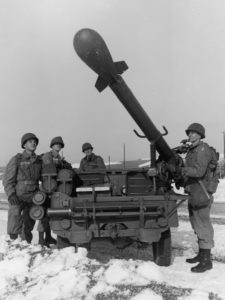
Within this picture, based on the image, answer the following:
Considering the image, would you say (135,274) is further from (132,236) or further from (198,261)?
(198,261)

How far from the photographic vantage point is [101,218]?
5355 millimetres

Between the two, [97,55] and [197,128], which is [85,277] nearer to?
[197,128]

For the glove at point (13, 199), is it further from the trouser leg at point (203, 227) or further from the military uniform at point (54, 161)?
the trouser leg at point (203, 227)

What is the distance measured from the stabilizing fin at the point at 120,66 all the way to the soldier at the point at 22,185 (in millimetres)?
1784

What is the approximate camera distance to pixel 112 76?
605 cm

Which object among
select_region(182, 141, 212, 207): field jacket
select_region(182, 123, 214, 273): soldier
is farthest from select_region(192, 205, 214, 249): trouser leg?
select_region(182, 141, 212, 207): field jacket

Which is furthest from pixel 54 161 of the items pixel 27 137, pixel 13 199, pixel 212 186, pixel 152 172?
pixel 212 186

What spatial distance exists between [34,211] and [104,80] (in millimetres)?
2282

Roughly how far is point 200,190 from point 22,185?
2799 millimetres

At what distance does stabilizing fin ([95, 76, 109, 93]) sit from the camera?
20.3ft

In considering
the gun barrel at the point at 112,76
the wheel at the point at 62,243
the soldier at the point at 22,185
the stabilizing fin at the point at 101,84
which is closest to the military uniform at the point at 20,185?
the soldier at the point at 22,185

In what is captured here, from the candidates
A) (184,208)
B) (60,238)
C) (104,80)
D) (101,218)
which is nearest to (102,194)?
(101,218)

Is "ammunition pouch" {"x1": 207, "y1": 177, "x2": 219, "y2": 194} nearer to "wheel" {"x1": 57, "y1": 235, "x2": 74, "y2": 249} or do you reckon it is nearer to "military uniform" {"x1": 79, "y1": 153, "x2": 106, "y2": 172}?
"wheel" {"x1": 57, "y1": 235, "x2": 74, "y2": 249}

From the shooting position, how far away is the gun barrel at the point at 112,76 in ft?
18.8
